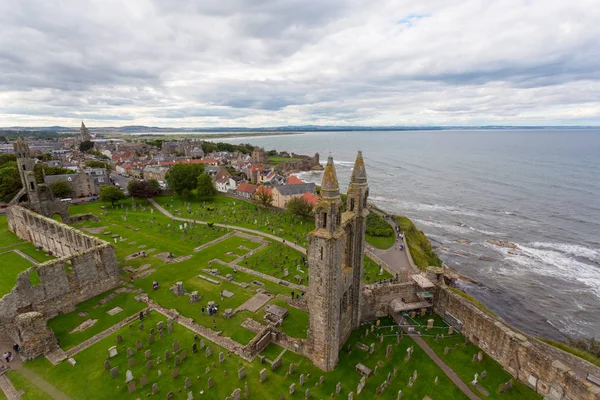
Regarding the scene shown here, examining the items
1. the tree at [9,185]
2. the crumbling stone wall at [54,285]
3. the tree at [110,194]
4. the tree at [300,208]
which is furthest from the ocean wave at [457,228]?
the tree at [9,185]

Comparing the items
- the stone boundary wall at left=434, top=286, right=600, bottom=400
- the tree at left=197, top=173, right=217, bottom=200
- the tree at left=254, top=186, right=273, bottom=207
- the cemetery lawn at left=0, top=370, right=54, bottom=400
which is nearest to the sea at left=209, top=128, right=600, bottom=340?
the stone boundary wall at left=434, top=286, right=600, bottom=400

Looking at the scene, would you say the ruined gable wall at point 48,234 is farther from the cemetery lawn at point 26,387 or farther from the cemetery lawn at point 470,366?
the cemetery lawn at point 470,366

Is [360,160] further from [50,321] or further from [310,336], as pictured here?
[50,321]

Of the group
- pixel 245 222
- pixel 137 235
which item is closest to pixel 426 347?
pixel 245 222

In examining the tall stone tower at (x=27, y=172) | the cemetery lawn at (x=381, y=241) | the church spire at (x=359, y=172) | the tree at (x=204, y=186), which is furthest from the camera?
the tree at (x=204, y=186)

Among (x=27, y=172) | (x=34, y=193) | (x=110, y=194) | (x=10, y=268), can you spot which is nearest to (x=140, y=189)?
(x=110, y=194)

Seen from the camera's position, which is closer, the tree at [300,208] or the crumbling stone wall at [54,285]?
the crumbling stone wall at [54,285]
